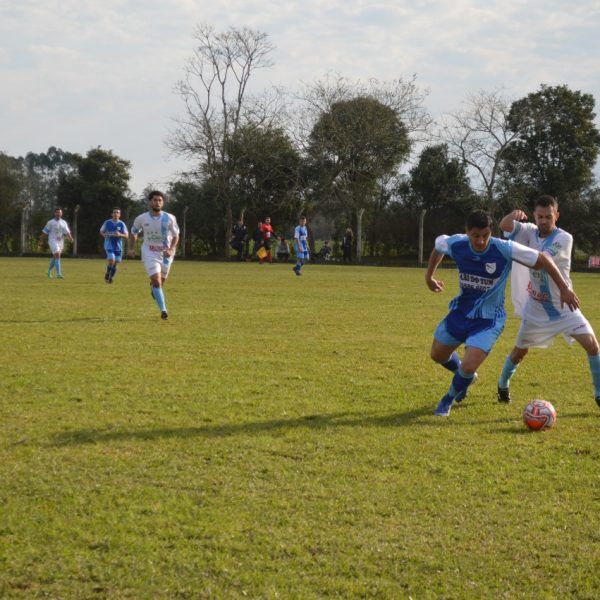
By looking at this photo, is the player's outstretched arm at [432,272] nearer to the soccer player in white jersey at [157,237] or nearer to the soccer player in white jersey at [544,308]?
the soccer player in white jersey at [544,308]

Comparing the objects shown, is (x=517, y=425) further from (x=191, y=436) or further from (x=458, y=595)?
(x=458, y=595)

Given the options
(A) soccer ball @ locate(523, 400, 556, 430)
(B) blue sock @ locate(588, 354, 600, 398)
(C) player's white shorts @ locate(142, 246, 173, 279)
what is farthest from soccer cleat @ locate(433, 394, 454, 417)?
(C) player's white shorts @ locate(142, 246, 173, 279)

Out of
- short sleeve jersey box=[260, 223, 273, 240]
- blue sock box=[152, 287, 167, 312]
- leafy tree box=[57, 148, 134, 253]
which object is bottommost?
blue sock box=[152, 287, 167, 312]

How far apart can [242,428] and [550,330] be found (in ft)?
9.93

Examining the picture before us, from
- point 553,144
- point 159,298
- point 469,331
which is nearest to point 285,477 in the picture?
point 469,331

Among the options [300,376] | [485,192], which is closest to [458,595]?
[300,376]

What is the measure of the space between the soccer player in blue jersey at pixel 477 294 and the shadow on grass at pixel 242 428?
52cm

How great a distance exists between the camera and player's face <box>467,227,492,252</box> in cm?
680

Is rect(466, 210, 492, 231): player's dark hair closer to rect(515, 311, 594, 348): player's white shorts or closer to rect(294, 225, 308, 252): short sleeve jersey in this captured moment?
rect(515, 311, 594, 348): player's white shorts

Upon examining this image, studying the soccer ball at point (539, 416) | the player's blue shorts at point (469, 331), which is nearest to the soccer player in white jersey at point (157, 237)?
the player's blue shorts at point (469, 331)

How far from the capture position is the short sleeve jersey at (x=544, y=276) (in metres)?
7.39

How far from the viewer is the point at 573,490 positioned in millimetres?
4719

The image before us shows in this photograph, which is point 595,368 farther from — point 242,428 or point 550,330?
point 242,428

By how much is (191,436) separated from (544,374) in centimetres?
444
